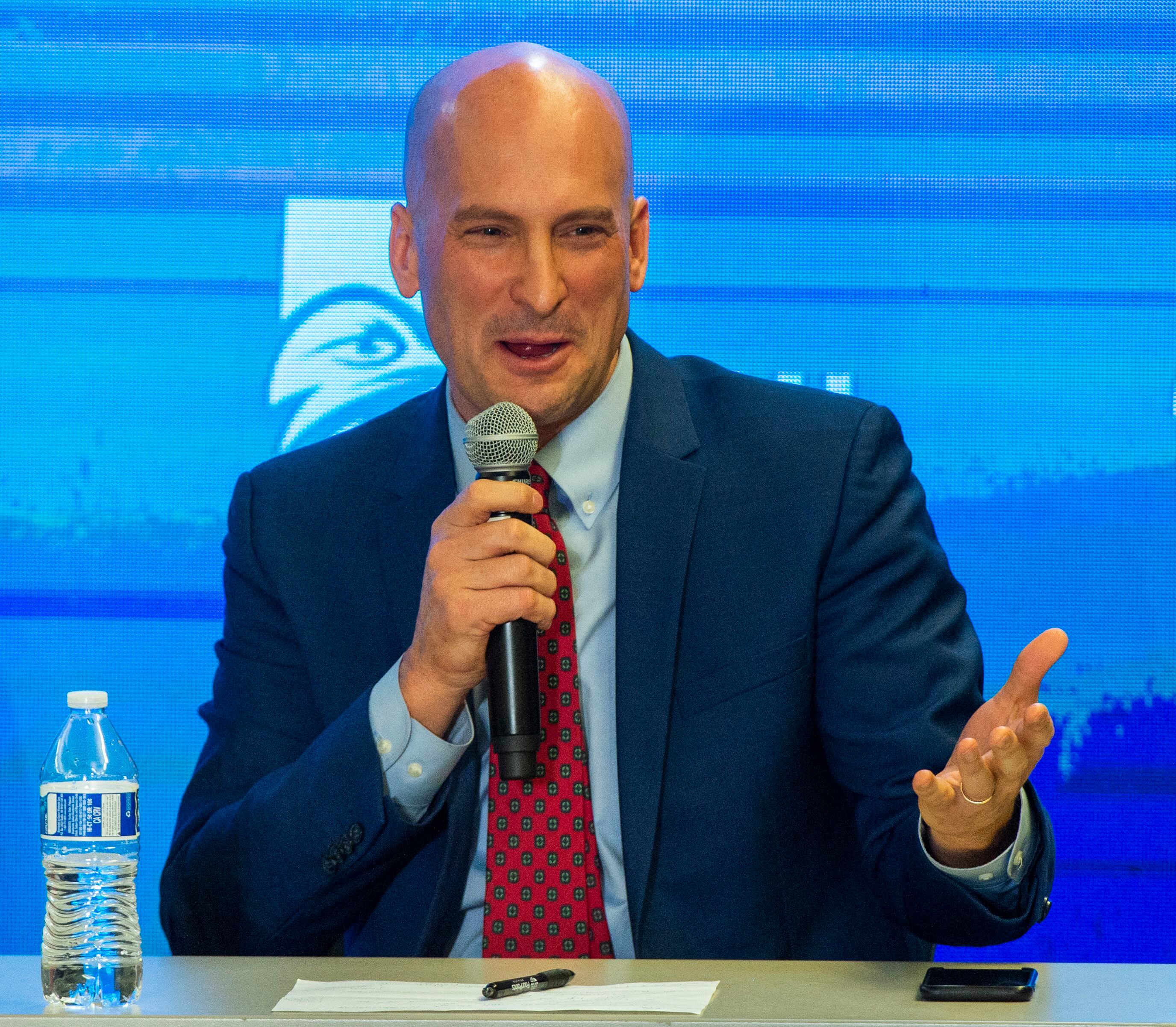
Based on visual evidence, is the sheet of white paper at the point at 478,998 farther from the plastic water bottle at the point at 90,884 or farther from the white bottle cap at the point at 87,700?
the white bottle cap at the point at 87,700

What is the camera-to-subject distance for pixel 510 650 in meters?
1.72

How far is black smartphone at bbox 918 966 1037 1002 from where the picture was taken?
144 centimetres

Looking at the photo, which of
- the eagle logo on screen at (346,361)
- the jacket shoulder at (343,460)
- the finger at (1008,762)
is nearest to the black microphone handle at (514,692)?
the finger at (1008,762)

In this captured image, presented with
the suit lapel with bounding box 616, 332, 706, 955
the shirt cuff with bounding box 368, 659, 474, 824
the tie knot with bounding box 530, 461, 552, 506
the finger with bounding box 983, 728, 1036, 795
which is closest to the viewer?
the finger with bounding box 983, 728, 1036, 795

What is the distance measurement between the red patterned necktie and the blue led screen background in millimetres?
1364

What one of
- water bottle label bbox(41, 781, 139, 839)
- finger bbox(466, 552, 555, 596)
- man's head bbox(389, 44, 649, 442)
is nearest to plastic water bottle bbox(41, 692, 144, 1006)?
water bottle label bbox(41, 781, 139, 839)

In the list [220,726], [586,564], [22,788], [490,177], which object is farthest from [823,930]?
[22,788]

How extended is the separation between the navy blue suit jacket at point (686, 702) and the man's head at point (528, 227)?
0.56 ft

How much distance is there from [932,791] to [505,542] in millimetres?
525

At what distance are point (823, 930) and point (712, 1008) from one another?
0.71 metres

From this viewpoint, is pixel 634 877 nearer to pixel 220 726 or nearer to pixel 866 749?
pixel 866 749

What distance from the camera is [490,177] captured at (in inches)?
81.7

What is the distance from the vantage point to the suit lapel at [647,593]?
1.98 metres

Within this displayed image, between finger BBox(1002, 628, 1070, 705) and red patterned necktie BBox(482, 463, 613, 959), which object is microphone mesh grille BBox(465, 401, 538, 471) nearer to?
red patterned necktie BBox(482, 463, 613, 959)
